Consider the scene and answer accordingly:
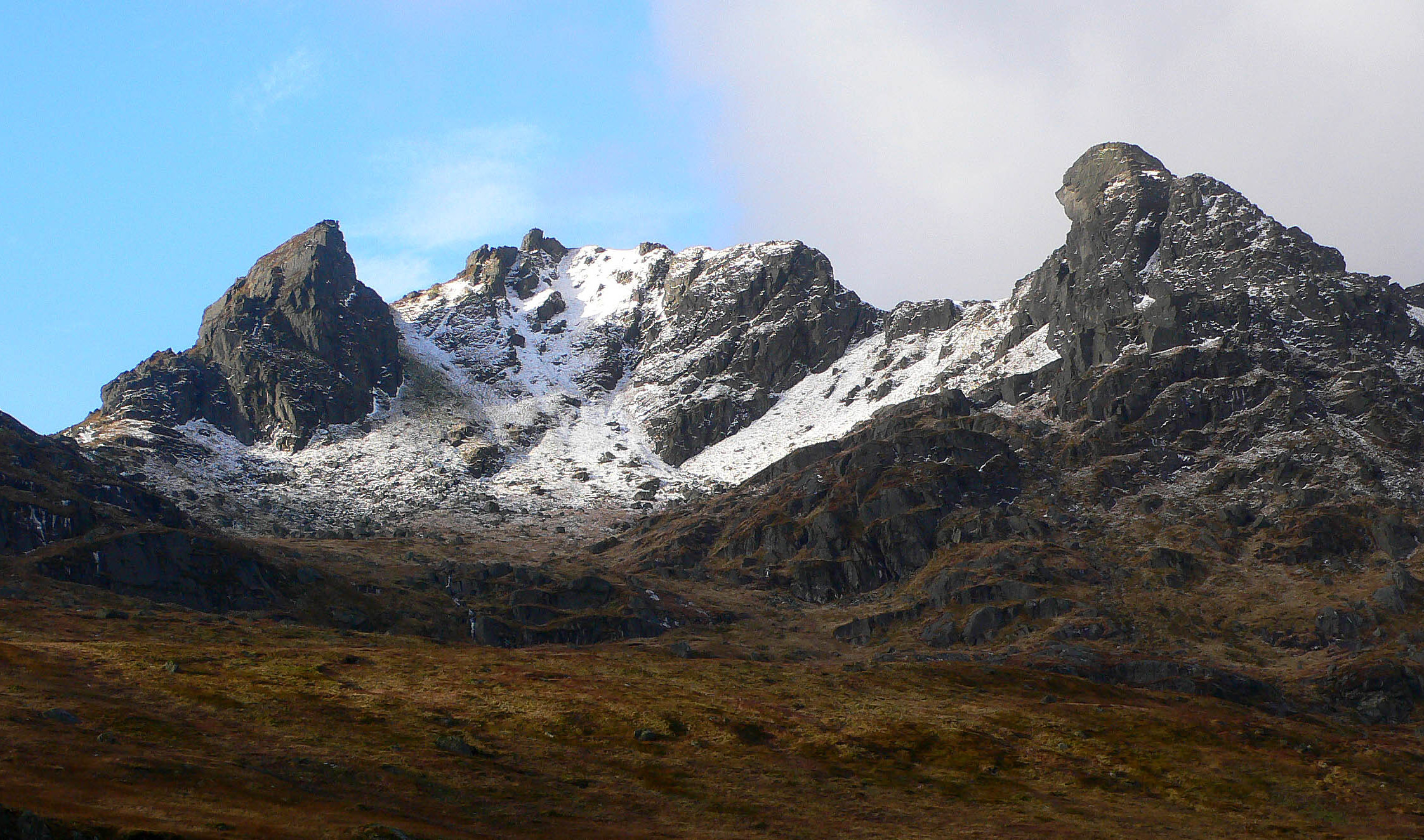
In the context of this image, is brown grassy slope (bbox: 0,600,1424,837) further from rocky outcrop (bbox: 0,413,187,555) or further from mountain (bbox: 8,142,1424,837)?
rocky outcrop (bbox: 0,413,187,555)

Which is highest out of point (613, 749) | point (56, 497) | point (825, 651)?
point (56, 497)

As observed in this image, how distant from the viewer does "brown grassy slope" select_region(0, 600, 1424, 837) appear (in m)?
56.3

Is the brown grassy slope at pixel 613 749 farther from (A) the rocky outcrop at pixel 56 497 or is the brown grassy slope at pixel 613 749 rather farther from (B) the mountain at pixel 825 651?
(A) the rocky outcrop at pixel 56 497

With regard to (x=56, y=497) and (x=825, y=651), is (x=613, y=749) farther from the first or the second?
(x=56, y=497)

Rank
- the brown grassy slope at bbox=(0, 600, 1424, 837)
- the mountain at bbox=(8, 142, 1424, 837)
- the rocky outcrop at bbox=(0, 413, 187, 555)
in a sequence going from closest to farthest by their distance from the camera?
the brown grassy slope at bbox=(0, 600, 1424, 837) < the mountain at bbox=(8, 142, 1424, 837) < the rocky outcrop at bbox=(0, 413, 187, 555)

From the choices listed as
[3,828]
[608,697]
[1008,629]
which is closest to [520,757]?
[608,697]

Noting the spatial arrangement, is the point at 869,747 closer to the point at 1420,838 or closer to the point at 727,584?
the point at 1420,838

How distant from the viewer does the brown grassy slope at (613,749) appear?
5631 cm

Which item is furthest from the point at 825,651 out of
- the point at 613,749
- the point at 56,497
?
the point at 56,497

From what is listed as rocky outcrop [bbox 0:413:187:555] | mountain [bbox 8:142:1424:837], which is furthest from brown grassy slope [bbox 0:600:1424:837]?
rocky outcrop [bbox 0:413:187:555]

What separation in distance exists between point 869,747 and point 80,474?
150m

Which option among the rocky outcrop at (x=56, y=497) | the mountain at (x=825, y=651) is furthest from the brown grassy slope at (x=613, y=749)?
the rocky outcrop at (x=56, y=497)

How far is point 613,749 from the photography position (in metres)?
78.1

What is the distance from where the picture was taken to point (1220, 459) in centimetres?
18788
